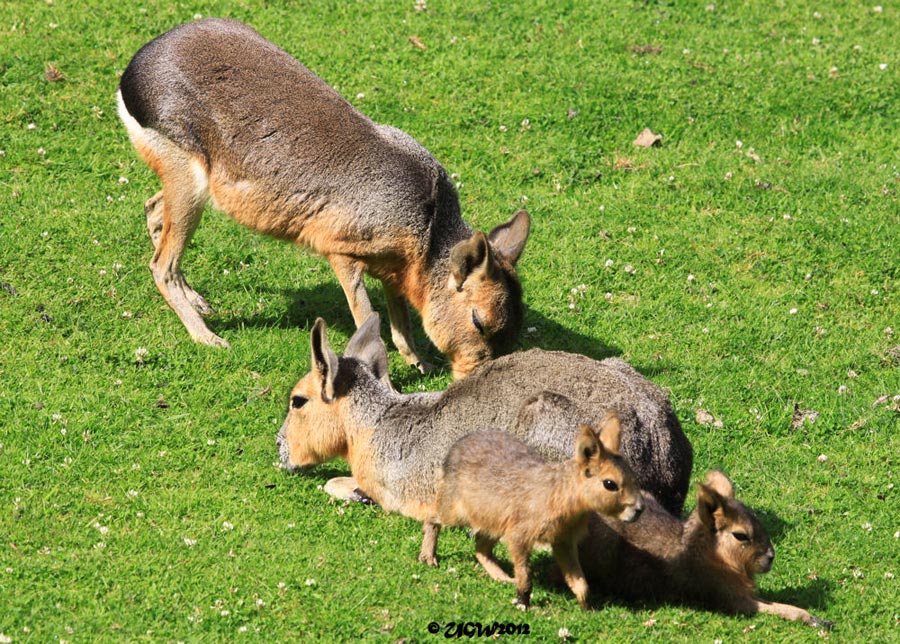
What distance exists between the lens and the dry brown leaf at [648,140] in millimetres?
12445

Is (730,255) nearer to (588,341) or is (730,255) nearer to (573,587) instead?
(588,341)

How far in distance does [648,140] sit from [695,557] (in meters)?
6.57

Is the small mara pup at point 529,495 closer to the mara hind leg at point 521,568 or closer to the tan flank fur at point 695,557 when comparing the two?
the mara hind leg at point 521,568

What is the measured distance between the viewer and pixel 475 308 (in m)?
9.04

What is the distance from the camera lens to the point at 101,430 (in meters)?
8.19

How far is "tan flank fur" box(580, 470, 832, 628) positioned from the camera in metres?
6.57

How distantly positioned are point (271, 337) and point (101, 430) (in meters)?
1.78

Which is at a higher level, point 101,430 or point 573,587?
point 573,587

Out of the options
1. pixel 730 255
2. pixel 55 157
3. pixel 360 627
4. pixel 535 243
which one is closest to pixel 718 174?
pixel 730 255

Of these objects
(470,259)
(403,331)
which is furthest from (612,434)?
(403,331)

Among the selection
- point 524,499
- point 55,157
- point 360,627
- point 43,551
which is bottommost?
point 55,157

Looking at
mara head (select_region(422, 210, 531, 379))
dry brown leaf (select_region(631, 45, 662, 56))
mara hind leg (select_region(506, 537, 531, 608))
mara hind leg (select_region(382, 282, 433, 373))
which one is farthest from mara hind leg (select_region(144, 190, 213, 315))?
dry brown leaf (select_region(631, 45, 662, 56))

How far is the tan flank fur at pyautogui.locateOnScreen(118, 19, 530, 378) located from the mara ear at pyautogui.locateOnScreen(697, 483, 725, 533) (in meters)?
2.73

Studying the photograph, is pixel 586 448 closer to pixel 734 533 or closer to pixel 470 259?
pixel 734 533
